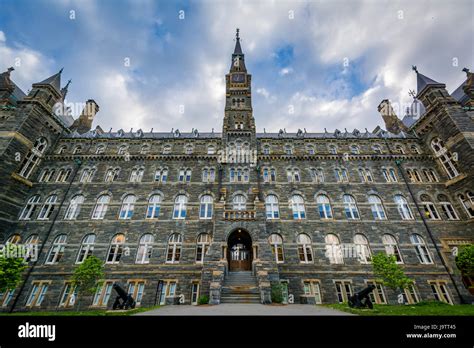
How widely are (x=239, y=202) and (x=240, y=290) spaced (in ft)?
29.5

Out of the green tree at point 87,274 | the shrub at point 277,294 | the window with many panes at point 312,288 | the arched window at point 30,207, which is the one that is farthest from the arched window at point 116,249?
the window with many panes at point 312,288

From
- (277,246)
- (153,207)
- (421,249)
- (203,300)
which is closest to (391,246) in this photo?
(421,249)

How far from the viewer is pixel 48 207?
21547mm

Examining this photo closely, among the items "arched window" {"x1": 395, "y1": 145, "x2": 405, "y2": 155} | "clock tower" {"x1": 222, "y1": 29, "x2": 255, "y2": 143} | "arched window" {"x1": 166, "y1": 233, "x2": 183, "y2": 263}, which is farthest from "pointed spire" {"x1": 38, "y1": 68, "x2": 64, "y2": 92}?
"arched window" {"x1": 395, "y1": 145, "x2": 405, "y2": 155}

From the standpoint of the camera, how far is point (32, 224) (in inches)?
804

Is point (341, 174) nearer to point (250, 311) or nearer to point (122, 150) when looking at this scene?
point (250, 311)

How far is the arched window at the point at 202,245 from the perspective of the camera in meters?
19.5

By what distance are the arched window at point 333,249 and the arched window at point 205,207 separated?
12.2 meters

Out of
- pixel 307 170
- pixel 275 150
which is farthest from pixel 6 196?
A: pixel 307 170

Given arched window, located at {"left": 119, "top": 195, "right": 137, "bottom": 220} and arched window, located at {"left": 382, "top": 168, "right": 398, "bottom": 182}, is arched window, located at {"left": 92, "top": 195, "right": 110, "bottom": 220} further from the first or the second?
arched window, located at {"left": 382, "top": 168, "right": 398, "bottom": 182}
